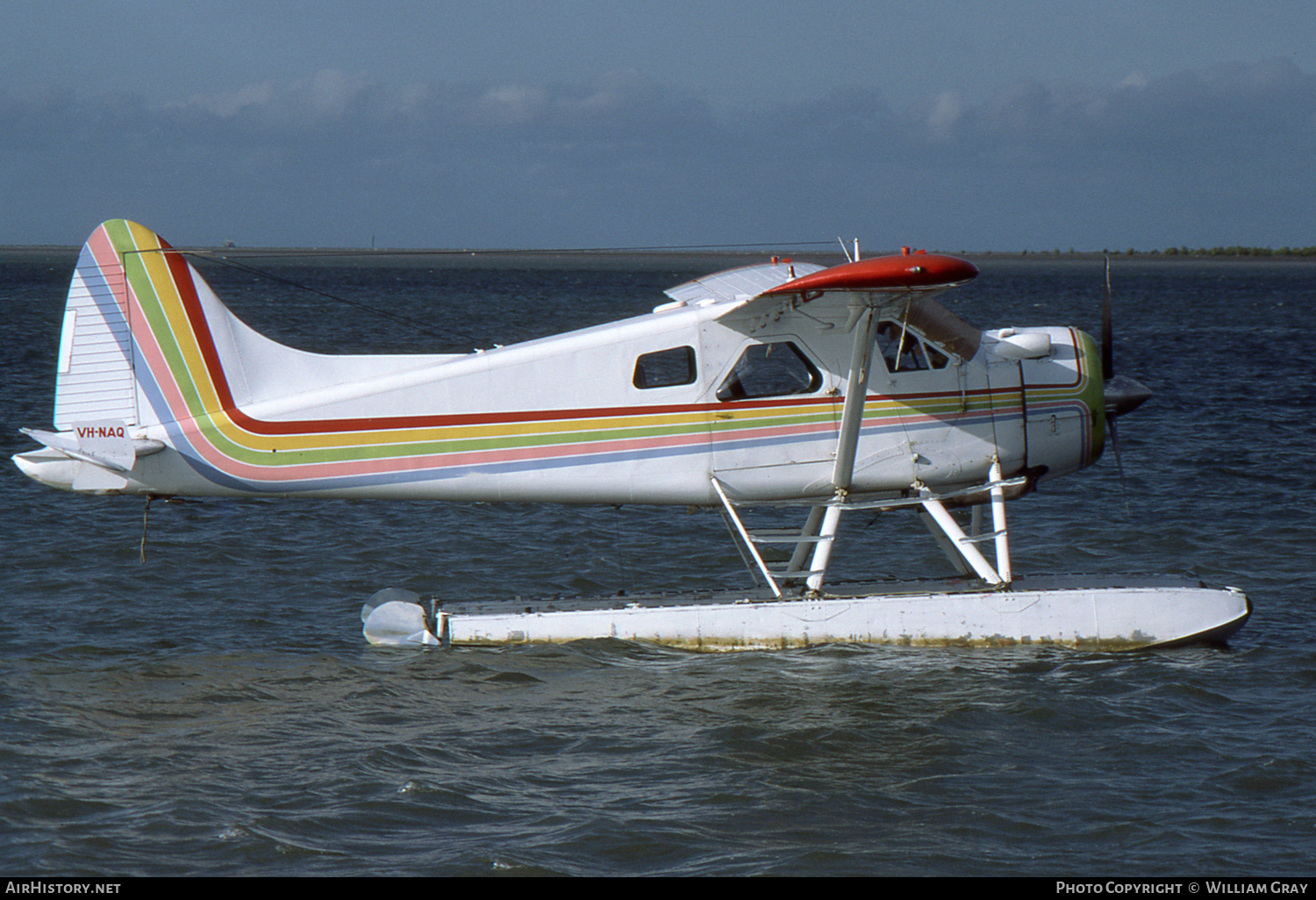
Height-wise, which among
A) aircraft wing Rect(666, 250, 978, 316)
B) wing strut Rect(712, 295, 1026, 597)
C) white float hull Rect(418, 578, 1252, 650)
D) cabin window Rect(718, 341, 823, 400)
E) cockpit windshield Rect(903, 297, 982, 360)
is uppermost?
aircraft wing Rect(666, 250, 978, 316)

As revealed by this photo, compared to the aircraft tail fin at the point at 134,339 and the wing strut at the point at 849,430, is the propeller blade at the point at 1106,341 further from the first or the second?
the aircraft tail fin at the point at 134,339

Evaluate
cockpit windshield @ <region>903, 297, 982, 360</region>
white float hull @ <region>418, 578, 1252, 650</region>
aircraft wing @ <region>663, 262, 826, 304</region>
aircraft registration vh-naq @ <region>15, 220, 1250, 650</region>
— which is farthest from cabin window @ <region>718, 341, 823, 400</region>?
white float hull @ <region>418, 578, 1252, 650</region>

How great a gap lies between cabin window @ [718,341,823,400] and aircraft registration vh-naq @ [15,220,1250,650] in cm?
2

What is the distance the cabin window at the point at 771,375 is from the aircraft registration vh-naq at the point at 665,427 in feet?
0.07

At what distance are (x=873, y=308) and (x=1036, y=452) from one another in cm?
202

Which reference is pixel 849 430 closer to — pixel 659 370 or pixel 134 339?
pixel 659 370

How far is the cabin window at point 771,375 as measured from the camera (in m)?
9.83

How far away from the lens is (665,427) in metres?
9.78

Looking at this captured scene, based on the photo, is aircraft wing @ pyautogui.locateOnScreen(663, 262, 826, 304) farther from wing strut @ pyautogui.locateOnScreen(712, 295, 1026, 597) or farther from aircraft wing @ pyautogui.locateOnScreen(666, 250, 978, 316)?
wing strut @ pyautogui.locateOnScreen(712, 295, 1026, 597)

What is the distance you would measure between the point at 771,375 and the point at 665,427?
964 millimetres

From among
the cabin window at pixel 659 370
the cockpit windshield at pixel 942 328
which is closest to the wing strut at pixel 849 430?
the cockpit windshield at pixel 942 328

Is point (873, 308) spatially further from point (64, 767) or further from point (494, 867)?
point (64, 767)

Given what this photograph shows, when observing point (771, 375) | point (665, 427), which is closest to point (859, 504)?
point (771, 375)

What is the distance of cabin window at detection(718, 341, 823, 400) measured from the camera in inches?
387
